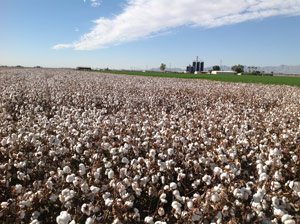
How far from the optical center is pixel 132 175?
5.01m

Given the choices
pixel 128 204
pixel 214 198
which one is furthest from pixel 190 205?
pixel 128 204

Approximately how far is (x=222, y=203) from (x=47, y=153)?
3.25 metres

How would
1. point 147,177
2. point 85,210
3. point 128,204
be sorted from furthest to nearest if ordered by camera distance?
1. point 147,177
2. point 128,204
3. point 85,210

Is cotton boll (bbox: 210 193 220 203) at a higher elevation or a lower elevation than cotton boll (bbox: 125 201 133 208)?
higher

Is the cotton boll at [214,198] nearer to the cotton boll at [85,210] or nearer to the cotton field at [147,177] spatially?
the cotton field at [147,177]

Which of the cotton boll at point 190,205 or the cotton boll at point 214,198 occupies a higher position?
the cotton boll at point 214,198

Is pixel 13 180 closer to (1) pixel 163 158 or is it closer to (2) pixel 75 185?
(2) pixel 75 185

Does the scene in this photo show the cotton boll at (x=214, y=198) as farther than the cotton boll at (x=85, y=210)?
Yes

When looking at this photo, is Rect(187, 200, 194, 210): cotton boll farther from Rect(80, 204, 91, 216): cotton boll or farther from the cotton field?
Rect(80, 204, 91, 216): cotton boll

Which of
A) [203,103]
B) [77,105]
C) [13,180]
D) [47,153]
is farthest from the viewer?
[203,103]

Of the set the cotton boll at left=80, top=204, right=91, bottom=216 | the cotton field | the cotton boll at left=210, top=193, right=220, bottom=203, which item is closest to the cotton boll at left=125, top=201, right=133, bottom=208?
the cotton field

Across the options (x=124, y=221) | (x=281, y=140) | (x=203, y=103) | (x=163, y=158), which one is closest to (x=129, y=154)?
(x=163, y=158)

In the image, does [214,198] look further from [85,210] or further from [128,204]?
[85,210]

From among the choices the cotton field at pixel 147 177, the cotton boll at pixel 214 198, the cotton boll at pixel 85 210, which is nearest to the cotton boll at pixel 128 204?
the cotton field at pixel 147 177
